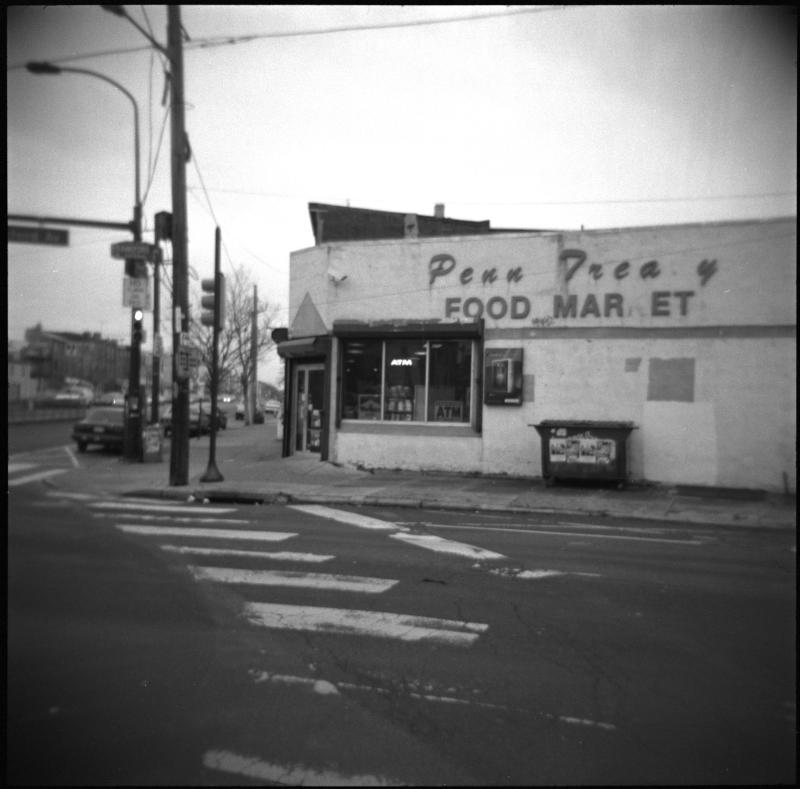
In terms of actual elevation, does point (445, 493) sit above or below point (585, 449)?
below

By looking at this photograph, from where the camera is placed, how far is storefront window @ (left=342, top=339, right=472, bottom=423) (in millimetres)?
16781

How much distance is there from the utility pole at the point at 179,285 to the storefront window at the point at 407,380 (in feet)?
13.9

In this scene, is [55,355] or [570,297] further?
[570,297]

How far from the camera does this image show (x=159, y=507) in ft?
38.7

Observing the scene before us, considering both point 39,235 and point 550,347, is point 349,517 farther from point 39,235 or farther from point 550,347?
point 39,235

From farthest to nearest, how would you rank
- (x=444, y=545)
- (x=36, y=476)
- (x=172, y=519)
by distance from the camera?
(x=36, y=476), (x=172, y=519), (x=444, y=545)

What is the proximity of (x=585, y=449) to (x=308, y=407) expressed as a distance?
777 cm

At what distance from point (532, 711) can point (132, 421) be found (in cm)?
1699

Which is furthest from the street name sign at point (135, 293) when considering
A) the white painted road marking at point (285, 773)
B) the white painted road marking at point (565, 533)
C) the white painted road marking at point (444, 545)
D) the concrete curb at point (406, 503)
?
Result: the white painted road marking at point (285, 773)

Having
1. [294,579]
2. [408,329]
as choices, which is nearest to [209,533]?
[294,579]

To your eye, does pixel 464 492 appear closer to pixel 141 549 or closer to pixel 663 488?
pixel 663 488

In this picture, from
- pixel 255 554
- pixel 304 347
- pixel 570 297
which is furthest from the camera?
pixel 304 347

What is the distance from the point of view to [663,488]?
14.5 meters

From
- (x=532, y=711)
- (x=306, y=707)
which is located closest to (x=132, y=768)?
(x=306, y=707)
